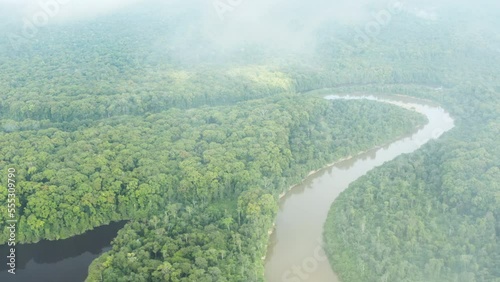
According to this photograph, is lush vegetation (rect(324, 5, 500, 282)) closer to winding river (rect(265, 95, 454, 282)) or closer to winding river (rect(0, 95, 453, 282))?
winding river (rect(265, 95, 454, 282))

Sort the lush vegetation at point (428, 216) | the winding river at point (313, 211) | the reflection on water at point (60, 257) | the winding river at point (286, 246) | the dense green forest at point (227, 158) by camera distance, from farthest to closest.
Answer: the winding river at point (313, 211), the winding river at point (286, 246), the dense green forest at point (227, 158), the reflection on water at point (60, 257), the lush vegetation at point (428, 216)

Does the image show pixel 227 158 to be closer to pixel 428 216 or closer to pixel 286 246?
pixel 286 246

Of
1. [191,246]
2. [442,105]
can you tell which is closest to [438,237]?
[191,246]

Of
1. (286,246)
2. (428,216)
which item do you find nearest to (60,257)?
(286,246)

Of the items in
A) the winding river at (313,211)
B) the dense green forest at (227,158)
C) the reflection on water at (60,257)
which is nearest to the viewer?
the reflection on water at (60,257)

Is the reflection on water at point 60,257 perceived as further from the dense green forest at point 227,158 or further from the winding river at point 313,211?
the winding river at point 313,211

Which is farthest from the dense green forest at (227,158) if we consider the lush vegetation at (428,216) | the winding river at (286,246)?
the winding river at (286,246)

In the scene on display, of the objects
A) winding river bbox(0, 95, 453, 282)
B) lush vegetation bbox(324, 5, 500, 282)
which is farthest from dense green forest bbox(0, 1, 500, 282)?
winding river bbox(0, 95, 453, 282)
